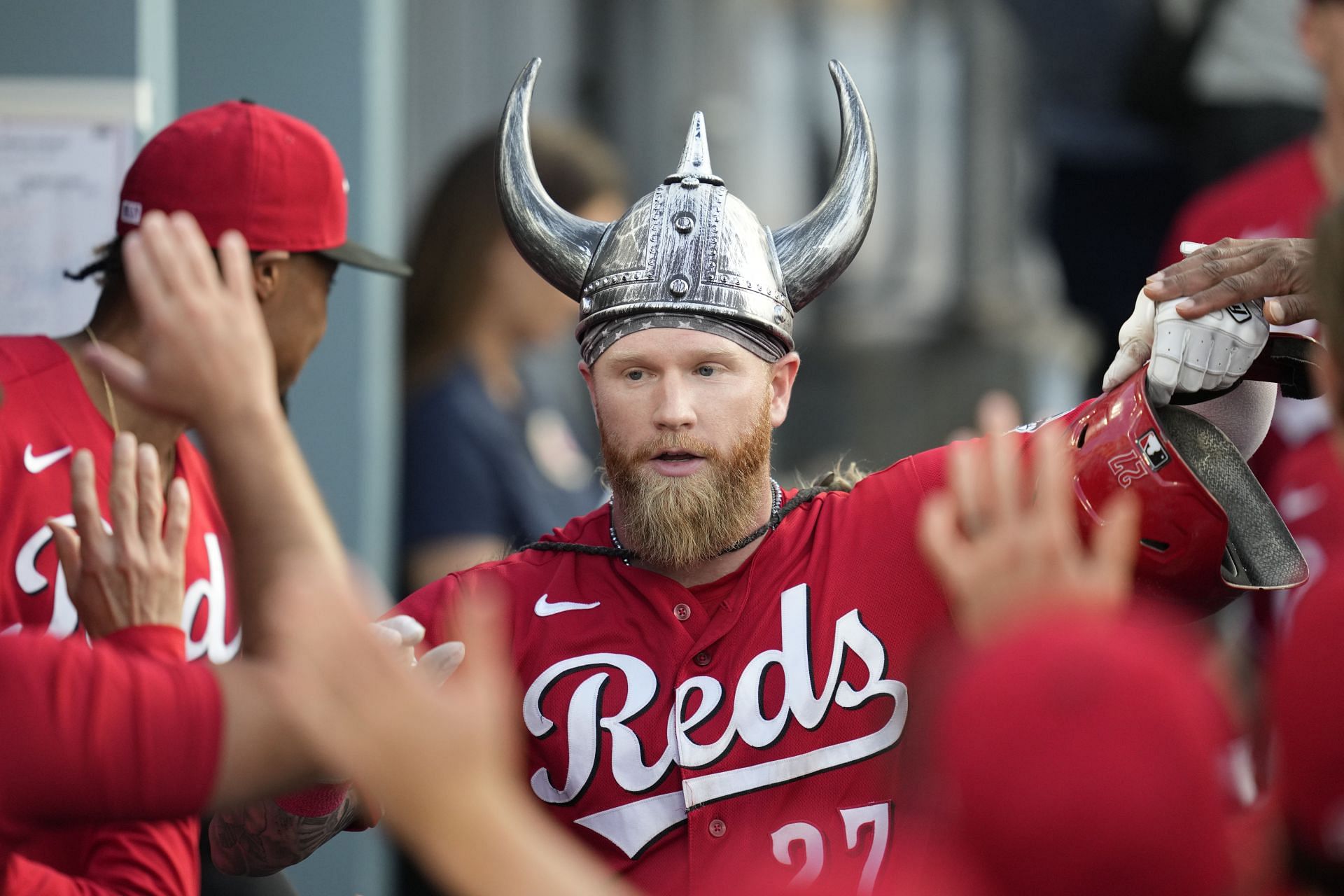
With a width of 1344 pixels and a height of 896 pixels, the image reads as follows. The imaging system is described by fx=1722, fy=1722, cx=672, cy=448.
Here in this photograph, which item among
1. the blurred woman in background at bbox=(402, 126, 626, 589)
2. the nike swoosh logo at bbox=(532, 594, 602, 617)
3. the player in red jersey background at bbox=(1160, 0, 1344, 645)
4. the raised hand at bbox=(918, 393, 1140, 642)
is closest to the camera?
the raised hand at bbox=(918, 393, 1140, 642)

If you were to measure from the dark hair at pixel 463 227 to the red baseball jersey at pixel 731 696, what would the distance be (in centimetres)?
220

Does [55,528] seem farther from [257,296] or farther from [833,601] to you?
[833,601]

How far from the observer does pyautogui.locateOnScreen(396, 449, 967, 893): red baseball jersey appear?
10.8 ft

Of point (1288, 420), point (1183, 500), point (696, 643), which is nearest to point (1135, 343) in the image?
point (1183, 500)

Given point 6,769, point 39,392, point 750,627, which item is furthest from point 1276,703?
point 39,392

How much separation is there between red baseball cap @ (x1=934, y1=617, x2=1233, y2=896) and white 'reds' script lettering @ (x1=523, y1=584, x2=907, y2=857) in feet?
5.61

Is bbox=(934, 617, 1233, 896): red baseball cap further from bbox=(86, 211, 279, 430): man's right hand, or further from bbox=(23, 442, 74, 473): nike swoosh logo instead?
bbox=(23, 442, 74, 473): nike swoosh logo

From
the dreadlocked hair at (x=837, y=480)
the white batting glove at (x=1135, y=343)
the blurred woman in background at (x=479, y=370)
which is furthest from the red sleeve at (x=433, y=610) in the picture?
the blurred woman in background at (x=479, y=370)

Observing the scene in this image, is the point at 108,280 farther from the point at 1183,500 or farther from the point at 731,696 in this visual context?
the point at 1183,500

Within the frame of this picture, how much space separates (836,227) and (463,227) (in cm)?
225

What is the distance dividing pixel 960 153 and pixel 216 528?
13.2 m

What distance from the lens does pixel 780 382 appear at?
148 inches

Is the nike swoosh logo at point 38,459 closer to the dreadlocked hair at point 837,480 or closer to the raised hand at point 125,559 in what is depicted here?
the raised hand at point 125,559

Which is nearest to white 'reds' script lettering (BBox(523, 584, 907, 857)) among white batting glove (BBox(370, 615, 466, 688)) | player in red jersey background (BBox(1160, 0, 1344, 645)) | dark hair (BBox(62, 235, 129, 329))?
white batting glove (BBox(370, 615, 466, 688))
